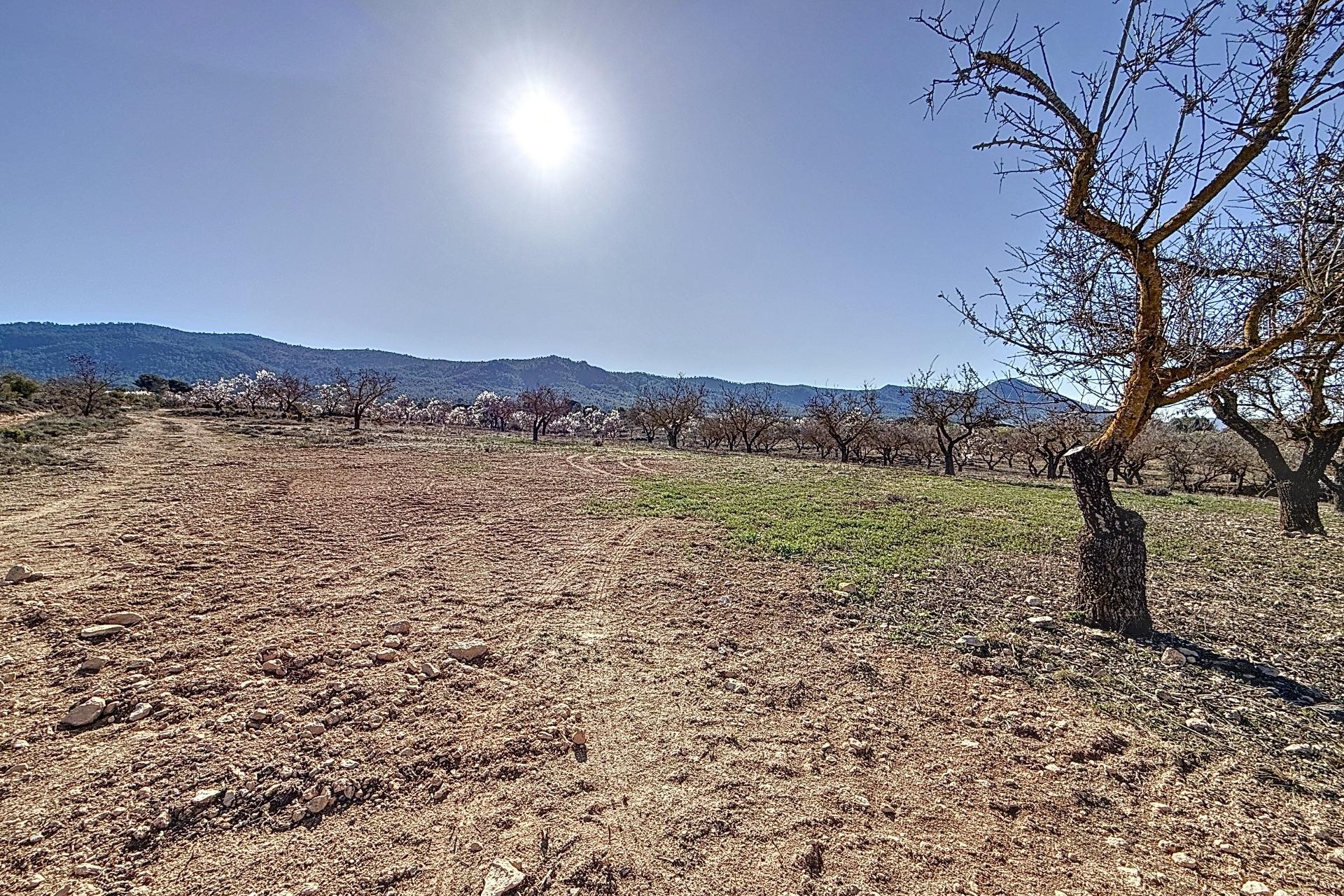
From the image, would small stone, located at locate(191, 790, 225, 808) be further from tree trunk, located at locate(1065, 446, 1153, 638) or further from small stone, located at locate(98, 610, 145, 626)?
tree trunk, located at locate(1065, 446, 1153, 638)

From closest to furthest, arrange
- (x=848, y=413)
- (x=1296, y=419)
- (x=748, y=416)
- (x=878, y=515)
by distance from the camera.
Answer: (x=1296, y=419) < (x=878, y=515) < (x=848, y=413) < (x=748, y=416)

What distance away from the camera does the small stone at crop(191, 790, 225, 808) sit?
2607 mm

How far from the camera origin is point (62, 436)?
66.4 feet

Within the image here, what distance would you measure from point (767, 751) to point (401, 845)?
6.87ft

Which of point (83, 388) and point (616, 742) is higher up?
point (83, 388)

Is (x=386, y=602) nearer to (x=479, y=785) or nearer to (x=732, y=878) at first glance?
(x=479, y=785)

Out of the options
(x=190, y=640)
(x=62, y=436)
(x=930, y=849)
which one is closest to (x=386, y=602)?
(x=190, y=640)

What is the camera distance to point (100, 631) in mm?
4242

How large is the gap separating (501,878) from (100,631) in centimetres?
454

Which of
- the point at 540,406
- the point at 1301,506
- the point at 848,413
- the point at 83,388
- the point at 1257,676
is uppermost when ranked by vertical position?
the point at 848,413

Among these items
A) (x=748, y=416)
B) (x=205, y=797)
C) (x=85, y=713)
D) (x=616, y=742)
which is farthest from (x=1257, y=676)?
(x=748, y=416)

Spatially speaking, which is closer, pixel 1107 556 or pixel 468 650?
pixel 468 650

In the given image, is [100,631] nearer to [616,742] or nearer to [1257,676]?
[616,742]

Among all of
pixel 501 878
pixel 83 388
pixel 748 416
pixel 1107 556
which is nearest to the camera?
pixel 501 878
